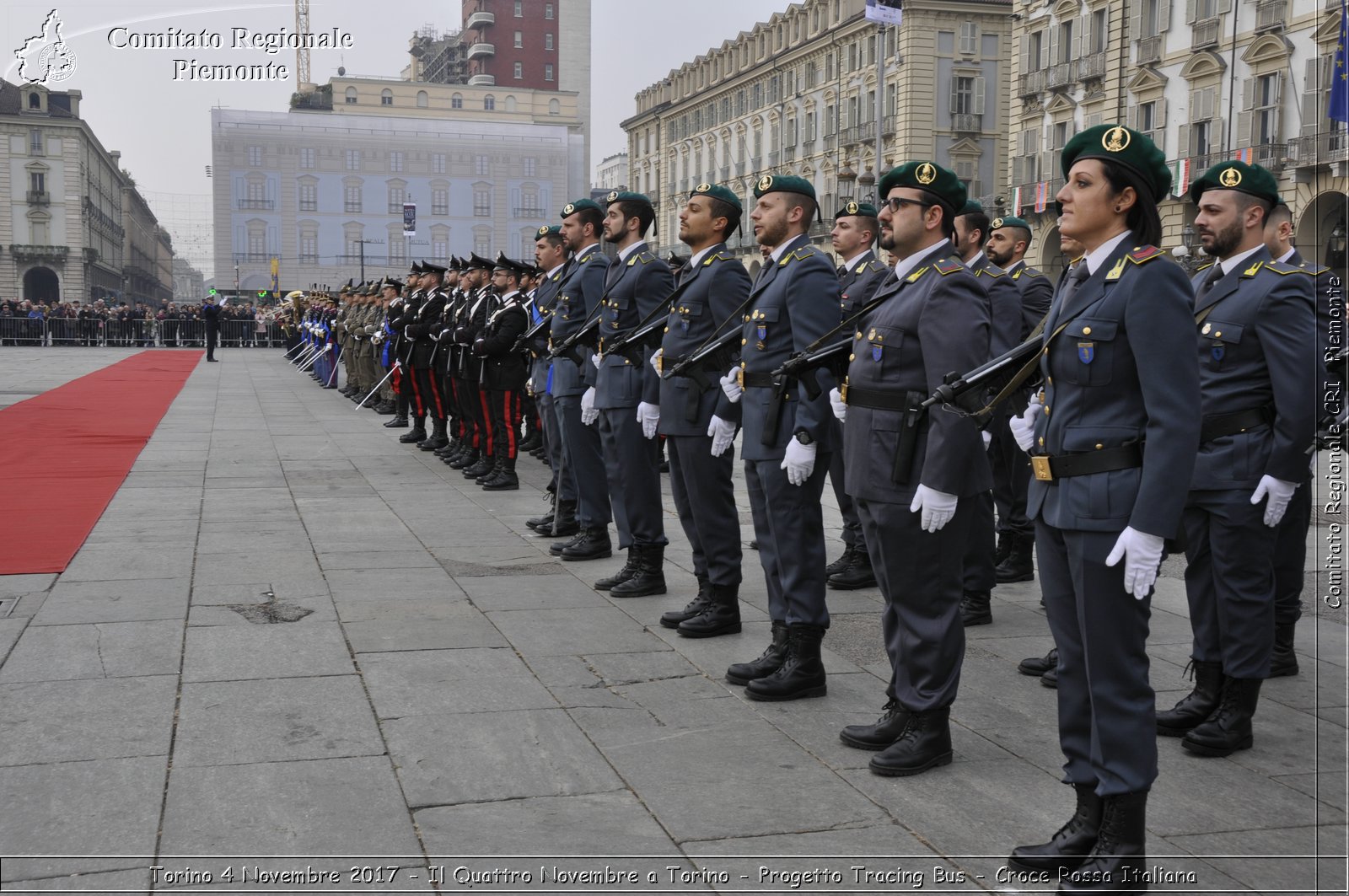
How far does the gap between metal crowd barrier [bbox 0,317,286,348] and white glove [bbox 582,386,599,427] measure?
125ft

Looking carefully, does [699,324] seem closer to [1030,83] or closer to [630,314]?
[630,314]

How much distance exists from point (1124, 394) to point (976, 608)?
9.90 ft

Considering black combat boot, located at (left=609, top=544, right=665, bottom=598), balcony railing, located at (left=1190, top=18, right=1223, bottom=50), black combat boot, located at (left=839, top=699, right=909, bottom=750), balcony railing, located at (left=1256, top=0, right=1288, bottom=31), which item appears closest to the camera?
black combat boot, located at (left=839, top=699, right=909, bottom=750)

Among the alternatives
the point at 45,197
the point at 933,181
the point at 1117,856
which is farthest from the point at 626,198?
the point at 45,197

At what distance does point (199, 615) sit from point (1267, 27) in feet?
103

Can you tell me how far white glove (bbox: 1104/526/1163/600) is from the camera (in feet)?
10.8

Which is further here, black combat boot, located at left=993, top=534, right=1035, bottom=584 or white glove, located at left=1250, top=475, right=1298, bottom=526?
black combat boot, located at left=993, top=534, right=1035, bottom=584

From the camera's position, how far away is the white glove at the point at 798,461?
500 centimetres

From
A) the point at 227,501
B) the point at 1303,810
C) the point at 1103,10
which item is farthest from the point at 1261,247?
the point at 1103,10

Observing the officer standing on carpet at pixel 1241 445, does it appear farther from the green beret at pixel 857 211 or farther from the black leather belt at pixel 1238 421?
the green beret at pixel 857 211

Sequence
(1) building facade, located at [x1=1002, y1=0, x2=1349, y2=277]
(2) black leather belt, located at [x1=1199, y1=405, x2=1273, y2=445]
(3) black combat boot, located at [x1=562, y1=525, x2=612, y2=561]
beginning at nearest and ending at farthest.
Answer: (2) black leather belt, located at [x1=1199, y1=405, x2=1273, y2=445]
(3) black combat boot, located at [x1=562, y1=525, x2=612, y2=561]
(1) building facade, located at [x1=1002, y1=0, x2=1349, y2=277]

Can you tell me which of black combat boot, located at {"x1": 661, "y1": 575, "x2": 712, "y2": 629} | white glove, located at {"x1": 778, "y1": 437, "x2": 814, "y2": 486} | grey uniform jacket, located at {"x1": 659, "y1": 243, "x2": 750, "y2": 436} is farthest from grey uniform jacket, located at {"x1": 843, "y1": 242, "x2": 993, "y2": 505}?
black combat boot, located at {"x1": 661, "y1": 575, "x2": 712, "y2": 629}

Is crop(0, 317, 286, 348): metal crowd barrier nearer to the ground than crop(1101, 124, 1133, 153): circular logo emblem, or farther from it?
nearer to the ground

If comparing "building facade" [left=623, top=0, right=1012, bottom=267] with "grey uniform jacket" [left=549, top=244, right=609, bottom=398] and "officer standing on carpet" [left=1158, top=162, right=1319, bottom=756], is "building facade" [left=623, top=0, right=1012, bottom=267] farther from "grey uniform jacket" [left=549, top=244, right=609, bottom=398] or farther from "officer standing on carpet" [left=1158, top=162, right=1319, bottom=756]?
"officer standing on carpet" [left=1158, top=162, right=1319, bottom=756]
